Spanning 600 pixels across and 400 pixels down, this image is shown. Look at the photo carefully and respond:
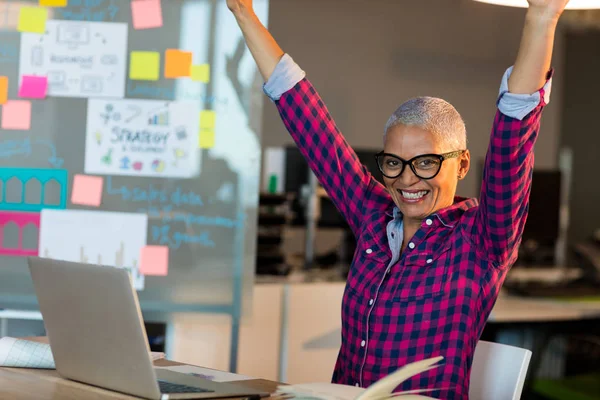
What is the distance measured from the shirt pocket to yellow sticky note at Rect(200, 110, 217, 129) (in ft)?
4.69

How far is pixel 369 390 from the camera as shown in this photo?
131 centimetres

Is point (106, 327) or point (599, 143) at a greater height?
point (599, 143)

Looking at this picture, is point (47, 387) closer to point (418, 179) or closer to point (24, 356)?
point (24, 356)

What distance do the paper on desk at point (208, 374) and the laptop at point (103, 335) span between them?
51 millimetres

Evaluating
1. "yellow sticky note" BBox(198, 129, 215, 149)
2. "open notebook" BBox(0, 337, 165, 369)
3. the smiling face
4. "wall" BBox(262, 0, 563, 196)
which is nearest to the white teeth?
the smiling face

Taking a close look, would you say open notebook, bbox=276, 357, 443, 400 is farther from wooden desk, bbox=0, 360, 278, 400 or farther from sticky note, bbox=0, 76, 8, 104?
sticky note, bbox=0, 76, 8, 104

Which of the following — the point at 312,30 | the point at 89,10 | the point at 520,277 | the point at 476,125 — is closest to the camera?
the point at 89,10

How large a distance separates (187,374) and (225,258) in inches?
58.5

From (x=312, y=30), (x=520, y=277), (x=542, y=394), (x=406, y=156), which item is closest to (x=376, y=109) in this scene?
(x=312, y=30)

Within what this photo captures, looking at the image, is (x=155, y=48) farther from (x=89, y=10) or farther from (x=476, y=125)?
(x=476, y=125)

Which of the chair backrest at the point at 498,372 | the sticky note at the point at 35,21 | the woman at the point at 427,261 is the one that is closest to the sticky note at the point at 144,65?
the sticky note at the point at 35,21

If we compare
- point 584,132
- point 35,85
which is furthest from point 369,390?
point 584,132

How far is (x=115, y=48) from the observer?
310cm

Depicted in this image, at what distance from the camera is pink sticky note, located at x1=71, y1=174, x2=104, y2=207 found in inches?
123
